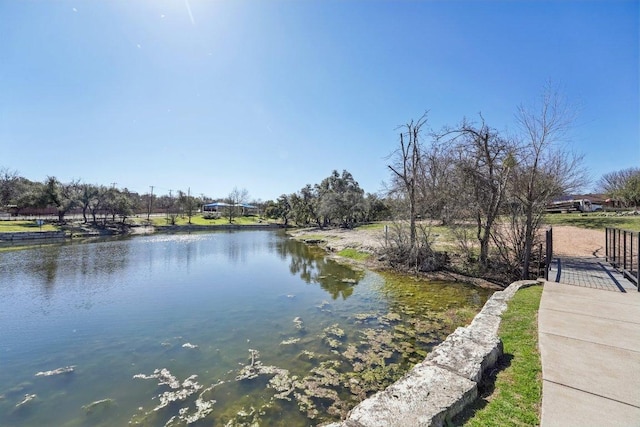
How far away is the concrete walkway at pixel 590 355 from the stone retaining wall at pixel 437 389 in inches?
24.2

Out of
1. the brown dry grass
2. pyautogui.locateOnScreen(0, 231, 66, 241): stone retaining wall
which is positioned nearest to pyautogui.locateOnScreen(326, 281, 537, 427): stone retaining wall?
the brown dry grass

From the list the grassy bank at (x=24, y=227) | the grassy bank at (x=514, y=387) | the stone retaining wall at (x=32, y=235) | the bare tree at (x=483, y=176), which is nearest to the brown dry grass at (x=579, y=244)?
the bare tree at (x=483, y=176)

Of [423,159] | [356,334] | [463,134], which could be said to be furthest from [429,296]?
[423,159]

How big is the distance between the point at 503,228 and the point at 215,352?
10317 mm

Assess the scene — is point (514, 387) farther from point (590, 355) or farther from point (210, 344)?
point (210, 344)

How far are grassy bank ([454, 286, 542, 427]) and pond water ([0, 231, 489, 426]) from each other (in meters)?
1.64

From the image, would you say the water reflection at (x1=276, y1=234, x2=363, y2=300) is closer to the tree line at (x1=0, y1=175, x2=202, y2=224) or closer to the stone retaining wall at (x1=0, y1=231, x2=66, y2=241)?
the stone retaining wall at (x1=0, y1=231, x2=66, y2=241)

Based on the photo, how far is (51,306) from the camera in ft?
27.9

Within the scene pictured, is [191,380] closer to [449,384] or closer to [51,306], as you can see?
[449,384]

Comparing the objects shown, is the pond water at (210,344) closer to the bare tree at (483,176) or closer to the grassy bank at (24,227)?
the bare tree at (483,176)

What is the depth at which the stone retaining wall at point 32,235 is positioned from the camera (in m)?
24.7

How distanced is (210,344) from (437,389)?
4.71 metres

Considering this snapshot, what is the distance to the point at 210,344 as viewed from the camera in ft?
19.5

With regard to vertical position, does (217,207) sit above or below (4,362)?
above
